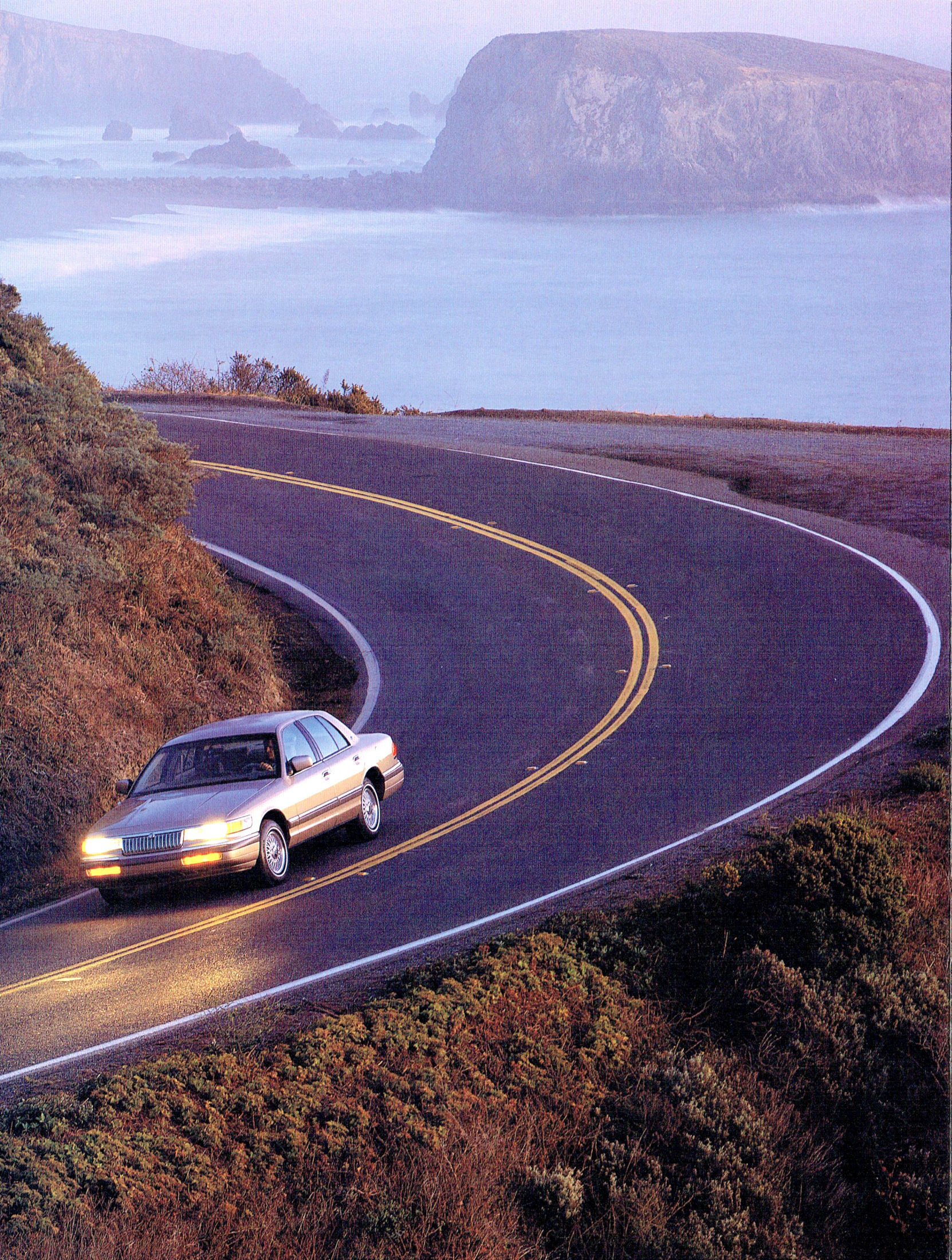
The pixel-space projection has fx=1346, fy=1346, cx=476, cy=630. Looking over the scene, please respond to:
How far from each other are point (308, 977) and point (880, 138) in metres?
42.3

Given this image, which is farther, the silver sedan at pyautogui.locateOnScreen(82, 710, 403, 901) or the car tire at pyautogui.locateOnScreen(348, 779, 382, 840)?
the car tire at pyautogui.locateOnScreen(348, 779, 382, 840)

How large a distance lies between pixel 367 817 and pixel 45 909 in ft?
11.4

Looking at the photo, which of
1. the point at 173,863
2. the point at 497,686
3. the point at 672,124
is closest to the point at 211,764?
the point at 173,863

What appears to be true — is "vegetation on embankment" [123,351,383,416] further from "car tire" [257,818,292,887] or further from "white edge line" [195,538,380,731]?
"car tire" [257,818,292,887]

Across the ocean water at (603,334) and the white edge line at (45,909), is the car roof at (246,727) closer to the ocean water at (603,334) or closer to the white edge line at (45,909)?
the white edge line at (45,909)

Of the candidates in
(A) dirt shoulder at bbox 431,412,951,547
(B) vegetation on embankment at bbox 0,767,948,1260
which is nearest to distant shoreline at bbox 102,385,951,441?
(A) dirt shoulder at bbox 431,412,951,547

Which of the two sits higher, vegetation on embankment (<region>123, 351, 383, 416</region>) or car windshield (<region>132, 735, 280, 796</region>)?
vegetation on embankment (<region>123, 351, 383, 416</region>)

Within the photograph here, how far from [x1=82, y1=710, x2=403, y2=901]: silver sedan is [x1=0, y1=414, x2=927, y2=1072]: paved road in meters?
0.45

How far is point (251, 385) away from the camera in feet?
189

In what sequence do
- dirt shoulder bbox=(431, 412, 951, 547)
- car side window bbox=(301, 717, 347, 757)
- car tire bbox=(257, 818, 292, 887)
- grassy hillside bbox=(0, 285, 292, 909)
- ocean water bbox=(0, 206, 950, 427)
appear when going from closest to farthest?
car tire bbox=(257, 818, 292, 887), car side window bbox=(301, 717, 347, 757), grassy hillside bbox=(0, 285, 292, 909), dirt shoulder bbox=(431, 412, 951, 547), ocean water bbox=(0, 206, 950, 427)

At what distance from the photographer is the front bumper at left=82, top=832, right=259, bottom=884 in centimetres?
1250

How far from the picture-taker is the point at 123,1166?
7.77 m

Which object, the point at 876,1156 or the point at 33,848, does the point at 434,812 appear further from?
the point at 876,1156

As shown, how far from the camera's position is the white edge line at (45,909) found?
43.6ft
